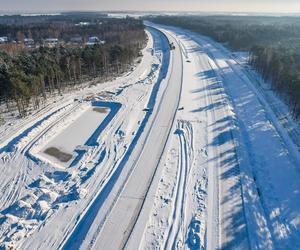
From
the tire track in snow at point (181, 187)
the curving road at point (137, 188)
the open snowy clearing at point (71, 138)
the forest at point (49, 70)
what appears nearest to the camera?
the tire track in snow at point (181, 187)

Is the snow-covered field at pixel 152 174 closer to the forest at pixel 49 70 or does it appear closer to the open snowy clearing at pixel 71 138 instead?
the open snowy clearing at pixel 71 138

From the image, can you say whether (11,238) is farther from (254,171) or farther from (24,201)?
(254,171)

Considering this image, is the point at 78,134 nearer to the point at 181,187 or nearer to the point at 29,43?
the point at 181,187

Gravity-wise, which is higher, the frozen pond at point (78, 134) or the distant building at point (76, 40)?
the distant building at point (76, 40)

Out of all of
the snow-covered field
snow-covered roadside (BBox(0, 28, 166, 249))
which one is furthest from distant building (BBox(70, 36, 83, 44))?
snow-covered roadside (BBox(0, 28, 166, 249))

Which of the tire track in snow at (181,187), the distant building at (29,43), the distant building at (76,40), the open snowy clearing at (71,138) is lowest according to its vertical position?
the open snowy clearing at (71,138)

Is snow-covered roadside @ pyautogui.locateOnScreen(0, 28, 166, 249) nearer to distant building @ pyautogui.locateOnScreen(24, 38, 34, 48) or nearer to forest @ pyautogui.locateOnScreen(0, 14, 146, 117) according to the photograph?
forest @ pyautogui.locateOnScreen(0, 14, 146, 117)

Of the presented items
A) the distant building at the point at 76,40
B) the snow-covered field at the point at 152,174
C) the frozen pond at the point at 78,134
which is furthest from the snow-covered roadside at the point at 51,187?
the distant building at the point at 76,40
